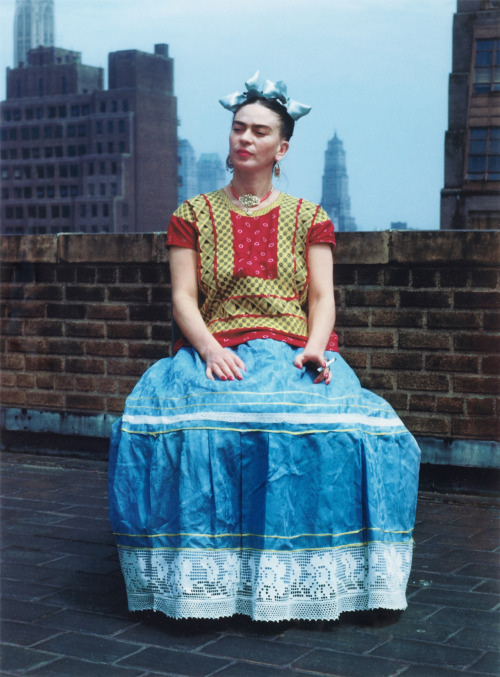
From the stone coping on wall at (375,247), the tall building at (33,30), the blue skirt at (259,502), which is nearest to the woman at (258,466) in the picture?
the blue skirt at (259,502)

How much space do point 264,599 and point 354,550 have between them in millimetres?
389

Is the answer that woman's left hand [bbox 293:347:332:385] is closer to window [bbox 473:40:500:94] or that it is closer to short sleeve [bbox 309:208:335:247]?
short sleeve [bbox 309:208:335:247]

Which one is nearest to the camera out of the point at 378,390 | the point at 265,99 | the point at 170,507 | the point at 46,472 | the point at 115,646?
the point at 115,646

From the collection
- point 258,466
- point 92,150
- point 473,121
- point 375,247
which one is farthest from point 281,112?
point 92,150

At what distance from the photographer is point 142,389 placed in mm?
3869

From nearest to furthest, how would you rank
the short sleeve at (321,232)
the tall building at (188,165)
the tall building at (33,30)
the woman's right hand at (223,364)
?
the woman's right hand at (223,364) → the short sleeve at (321,232) → the tall building at (188,165) → the tall building at (33,30)

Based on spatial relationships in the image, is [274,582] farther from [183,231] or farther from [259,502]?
[183,231]

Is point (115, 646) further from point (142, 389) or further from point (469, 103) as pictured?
point (469, 103)

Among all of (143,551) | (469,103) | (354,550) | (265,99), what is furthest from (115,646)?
(469,103)

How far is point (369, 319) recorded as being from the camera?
245 inches

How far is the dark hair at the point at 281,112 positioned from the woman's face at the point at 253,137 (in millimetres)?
20

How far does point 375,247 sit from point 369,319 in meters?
0.45

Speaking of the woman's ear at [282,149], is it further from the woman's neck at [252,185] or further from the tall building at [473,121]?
the tall building at [473,121]

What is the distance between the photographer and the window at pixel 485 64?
5147 cm
